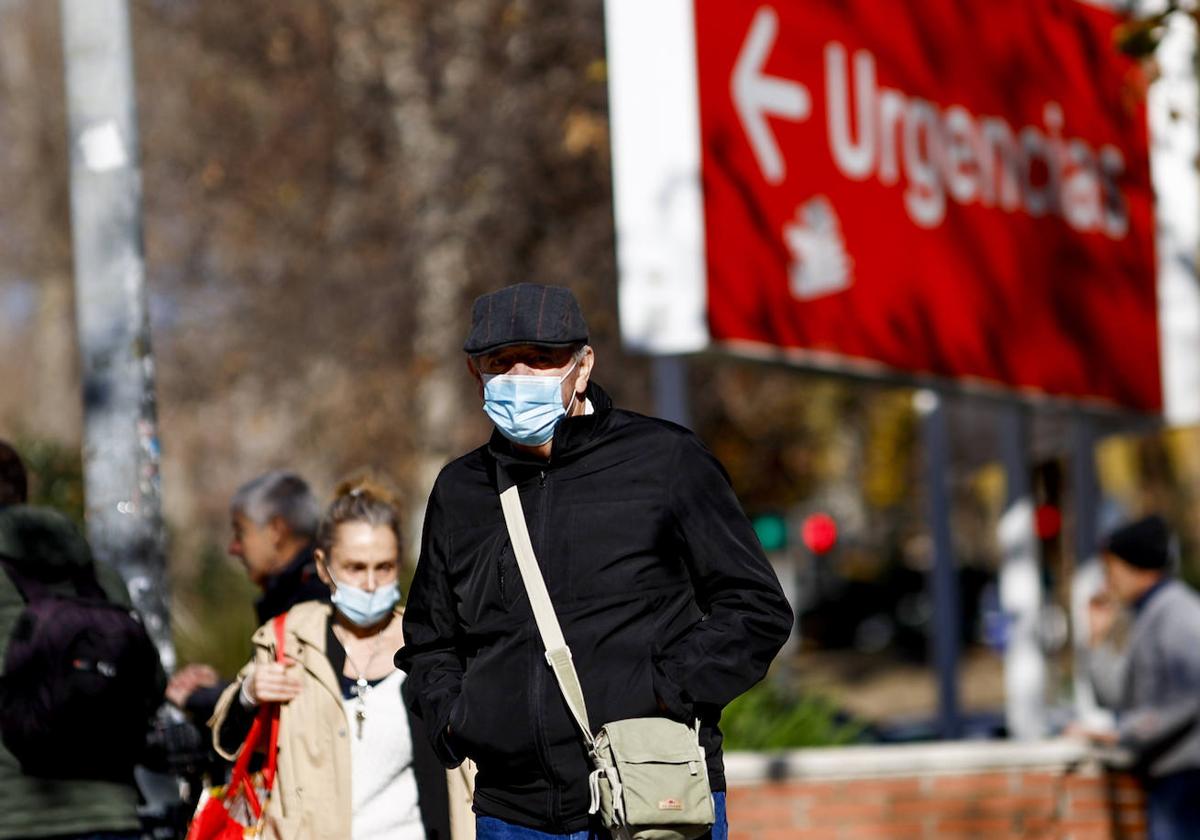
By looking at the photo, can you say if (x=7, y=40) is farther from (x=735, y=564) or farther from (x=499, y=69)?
(x=735, y=564)

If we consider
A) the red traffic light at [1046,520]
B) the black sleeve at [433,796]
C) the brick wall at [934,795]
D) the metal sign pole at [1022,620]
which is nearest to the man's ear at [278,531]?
the black sleeve at [433,796]

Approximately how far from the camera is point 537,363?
383 cm

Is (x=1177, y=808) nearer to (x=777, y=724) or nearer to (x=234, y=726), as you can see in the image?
(x=777, y=724)

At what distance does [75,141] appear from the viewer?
19.6 ft

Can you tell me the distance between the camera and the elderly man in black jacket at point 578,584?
367cm

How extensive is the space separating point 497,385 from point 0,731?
1.67 meters

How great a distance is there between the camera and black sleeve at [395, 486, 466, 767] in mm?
3912

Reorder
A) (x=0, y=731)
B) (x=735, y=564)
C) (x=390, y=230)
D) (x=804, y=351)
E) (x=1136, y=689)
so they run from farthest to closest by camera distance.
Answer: (x=390, y=230) → (x=804, y=351) → (x=1136, y=689) → (x=0, y=731) → (x=735, y=564)

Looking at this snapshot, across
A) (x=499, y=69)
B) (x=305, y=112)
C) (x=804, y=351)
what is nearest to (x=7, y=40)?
(x=305, y=112)

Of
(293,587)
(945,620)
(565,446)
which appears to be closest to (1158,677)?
(293,587)

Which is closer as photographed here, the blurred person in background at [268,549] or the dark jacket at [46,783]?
the dark jacket at [46,783]

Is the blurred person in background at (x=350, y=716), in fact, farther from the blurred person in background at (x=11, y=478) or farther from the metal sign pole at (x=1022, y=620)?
the metal sign pole at (x=1022, y=620)

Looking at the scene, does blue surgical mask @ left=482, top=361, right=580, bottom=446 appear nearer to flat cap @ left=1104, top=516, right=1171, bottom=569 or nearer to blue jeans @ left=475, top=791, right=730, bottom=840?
blue jeans @ left=475, top=791, right=730, bottom=840

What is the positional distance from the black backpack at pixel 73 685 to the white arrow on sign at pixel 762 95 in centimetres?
440
